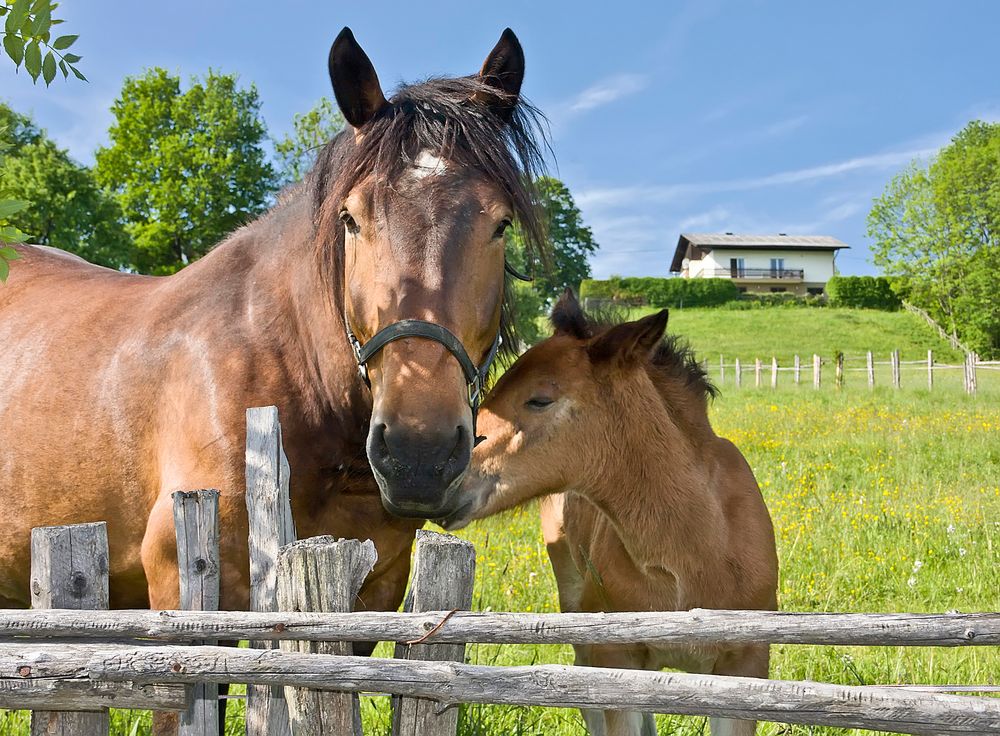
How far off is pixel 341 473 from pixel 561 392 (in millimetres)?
1177

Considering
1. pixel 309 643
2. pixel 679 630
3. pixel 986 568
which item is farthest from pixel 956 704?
pixel 986 568

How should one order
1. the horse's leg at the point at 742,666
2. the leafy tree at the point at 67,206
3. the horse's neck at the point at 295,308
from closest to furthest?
the horse's neck at the point at 295,308 < the horse's leg at the point at 742,666 < the leafy tree at the point at 67,206

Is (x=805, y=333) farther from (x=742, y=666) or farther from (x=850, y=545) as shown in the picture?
(x=742, y=666)

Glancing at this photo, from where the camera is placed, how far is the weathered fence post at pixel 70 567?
2.53 meters

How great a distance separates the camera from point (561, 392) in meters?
3.77

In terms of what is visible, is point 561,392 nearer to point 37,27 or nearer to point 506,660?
point 506,660

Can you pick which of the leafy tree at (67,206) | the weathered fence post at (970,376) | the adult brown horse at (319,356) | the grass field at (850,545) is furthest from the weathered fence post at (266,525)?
the leafy tree at (67,206)

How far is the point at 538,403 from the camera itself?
3750 millimetres

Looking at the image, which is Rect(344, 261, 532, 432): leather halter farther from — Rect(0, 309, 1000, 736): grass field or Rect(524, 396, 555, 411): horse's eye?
Rect(0, 309, 1000, 736): grass field

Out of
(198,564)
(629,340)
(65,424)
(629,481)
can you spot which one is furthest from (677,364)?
(65,424)

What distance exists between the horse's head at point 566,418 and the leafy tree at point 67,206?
1028 inches

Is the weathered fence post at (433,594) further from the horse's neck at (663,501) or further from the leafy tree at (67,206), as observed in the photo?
the leafy tree at (67,206)

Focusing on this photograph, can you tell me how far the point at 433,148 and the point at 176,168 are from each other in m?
32.6

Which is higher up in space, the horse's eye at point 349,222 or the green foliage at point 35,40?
the green foliage at point 35,40
